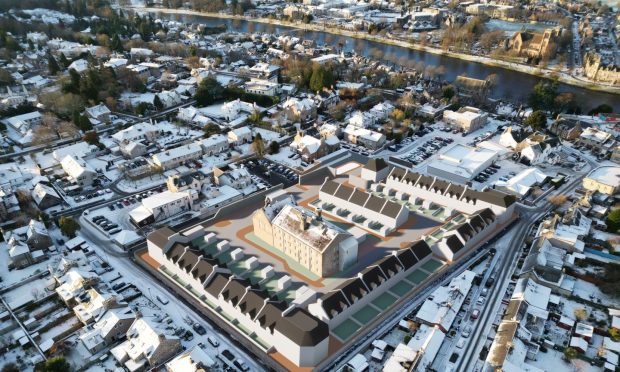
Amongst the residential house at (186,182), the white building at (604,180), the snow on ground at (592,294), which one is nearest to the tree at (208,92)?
the residential house at (186,182)

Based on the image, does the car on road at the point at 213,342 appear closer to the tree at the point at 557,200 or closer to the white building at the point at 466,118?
the tree at the point at 557,200

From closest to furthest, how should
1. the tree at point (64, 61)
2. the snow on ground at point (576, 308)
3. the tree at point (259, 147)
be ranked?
the snow on ground at point (576, 308)
the tree at point (259, 147)
the tree at point (64, 61)

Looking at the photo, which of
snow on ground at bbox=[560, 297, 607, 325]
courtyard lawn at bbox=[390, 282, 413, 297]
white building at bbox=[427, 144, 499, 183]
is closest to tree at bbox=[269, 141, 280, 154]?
white building at bbox=[427, 144, 499, 183]

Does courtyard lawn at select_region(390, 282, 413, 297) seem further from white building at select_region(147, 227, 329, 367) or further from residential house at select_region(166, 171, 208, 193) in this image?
residential house at select_region(166, 171, 208, 193)

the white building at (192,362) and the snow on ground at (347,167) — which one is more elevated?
the snow on ground at (347,167)

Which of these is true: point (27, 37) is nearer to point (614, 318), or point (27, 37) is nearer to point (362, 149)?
point (362, 149)

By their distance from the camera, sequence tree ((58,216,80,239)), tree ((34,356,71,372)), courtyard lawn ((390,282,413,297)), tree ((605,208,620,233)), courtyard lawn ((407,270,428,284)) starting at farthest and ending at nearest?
tree ((605,208,620,233)) < tree ((58,216,80,239)) < courtyard lawn ((407,270,428,284)) < courtyard lawn ((390,282,413,297)) < tree ((34,356,71,372))
